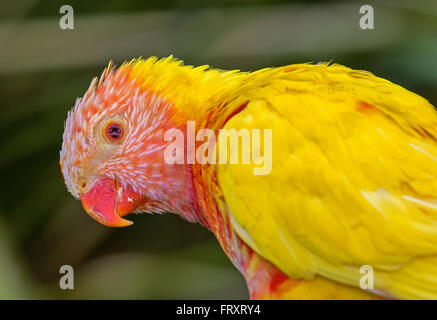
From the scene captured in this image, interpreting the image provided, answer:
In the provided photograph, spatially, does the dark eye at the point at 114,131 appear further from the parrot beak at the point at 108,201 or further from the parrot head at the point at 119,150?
the parrot beak at the point at 108,201

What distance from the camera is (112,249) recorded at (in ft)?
8.98

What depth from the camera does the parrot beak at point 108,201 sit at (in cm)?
171

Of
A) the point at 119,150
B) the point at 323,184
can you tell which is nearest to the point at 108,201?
the point at 119,150

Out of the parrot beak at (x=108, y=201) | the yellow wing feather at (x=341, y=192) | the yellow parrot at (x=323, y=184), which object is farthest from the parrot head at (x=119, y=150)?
the yellow wing feather at (x=341, y=192)

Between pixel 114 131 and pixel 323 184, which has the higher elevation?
pixel 114 131

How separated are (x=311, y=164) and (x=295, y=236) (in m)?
0.20

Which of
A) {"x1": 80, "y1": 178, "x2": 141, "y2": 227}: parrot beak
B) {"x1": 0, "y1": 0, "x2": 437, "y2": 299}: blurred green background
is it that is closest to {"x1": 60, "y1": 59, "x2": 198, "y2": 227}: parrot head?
{"x1": 80, "y1": 178, "x2": 141, "y2": 227}: parrot beak

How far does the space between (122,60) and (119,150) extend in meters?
0.71

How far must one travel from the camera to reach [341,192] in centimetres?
139

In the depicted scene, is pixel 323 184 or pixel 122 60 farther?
pixel 122 60

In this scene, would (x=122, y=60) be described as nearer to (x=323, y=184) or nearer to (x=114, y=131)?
(x=114, y=131)

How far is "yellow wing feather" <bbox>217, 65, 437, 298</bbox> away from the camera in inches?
53.7

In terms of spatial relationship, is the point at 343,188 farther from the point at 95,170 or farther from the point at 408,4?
the point at 408,4
